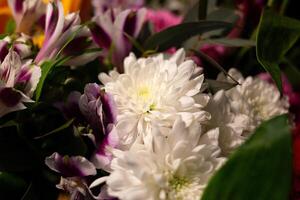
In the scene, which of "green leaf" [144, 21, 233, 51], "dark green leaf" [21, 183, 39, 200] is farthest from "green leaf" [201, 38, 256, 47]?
"dark green leaf" [21, 183, 39, 200]

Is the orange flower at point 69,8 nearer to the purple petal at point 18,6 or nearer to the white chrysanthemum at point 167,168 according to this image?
the purple petal at point 18,6

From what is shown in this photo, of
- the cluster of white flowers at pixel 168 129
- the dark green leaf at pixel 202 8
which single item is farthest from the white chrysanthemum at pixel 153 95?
the dark green leaf at pixel 202 8

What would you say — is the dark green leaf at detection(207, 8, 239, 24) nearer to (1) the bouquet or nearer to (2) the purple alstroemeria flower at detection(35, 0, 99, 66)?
(1) the bouquet

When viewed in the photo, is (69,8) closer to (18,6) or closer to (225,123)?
(18,6)

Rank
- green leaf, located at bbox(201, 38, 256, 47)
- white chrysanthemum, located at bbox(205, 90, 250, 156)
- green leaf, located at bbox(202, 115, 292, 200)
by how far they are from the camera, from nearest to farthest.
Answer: green leaf, located at bbox(202, 115, 292, 200)
white chrysanthemum, located at bbox(205, 90, 250, 156)
green leaf, located at bbox(201, 38, 256, 47)

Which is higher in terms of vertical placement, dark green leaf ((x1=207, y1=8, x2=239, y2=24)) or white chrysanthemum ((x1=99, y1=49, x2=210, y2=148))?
white chrysanthemum ((x1=99, y1=49, x2=210, y2=148))

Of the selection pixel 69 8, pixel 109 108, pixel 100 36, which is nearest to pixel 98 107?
pixel 109 108

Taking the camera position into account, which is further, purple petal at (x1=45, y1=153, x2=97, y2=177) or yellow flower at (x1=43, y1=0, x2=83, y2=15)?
yellow flower at (x1=43, y1=0, x2=83, y2=15)
